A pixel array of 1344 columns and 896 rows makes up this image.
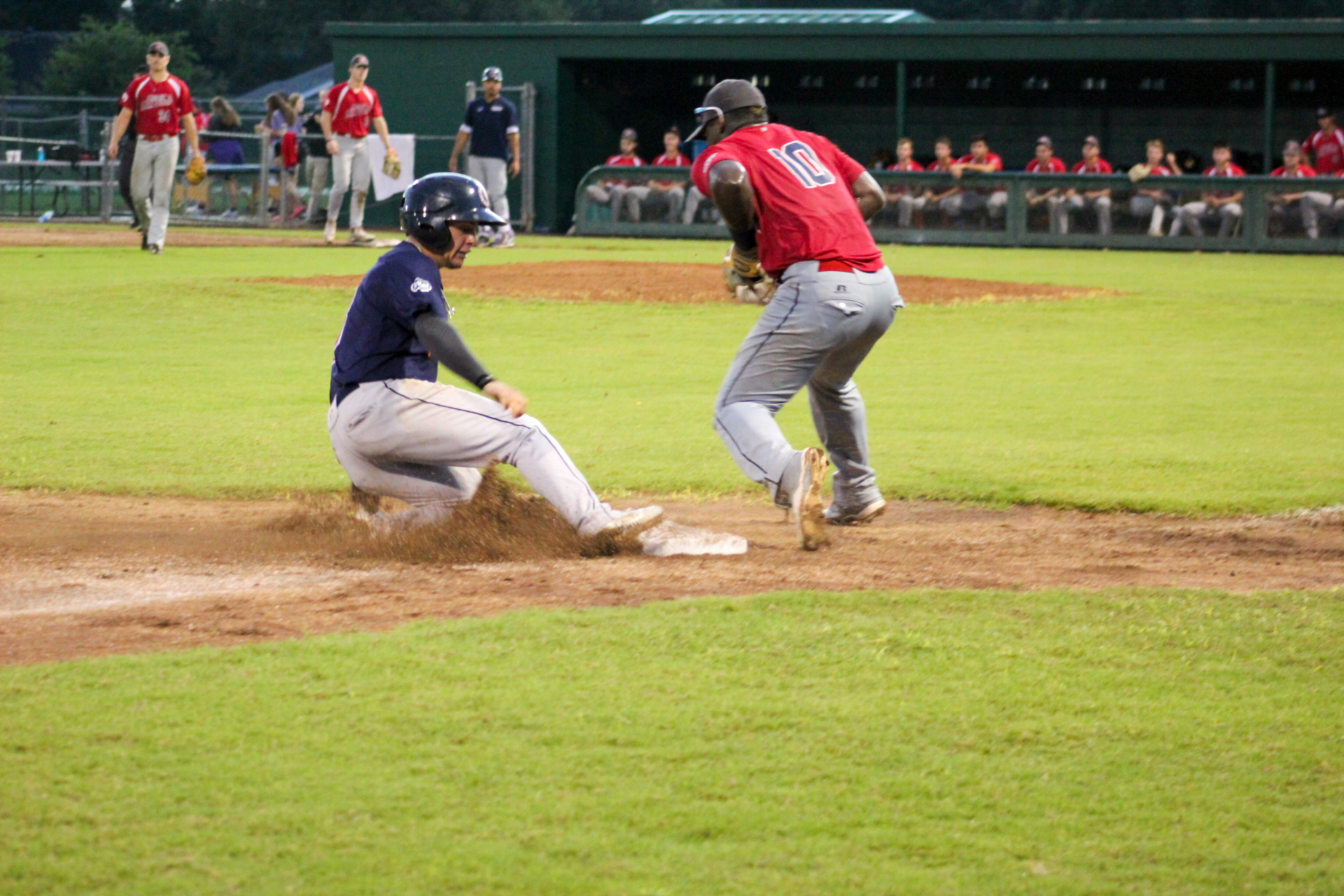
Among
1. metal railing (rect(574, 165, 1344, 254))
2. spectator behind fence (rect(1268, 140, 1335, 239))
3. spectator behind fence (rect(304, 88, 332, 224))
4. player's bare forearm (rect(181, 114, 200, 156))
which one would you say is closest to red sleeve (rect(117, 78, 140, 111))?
player's bare forearm (rect(181, 114, 200, 156))

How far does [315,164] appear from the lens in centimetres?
2417

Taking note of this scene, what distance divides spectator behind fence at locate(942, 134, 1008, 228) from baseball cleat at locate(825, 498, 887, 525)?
56.5 feet

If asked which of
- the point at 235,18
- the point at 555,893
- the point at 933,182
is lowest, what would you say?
the point at 555,893

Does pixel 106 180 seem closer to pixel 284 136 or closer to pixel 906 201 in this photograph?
pixel 284 136

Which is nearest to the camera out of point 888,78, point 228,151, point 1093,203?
point 1093,203

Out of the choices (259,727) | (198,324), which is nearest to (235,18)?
(198,324)

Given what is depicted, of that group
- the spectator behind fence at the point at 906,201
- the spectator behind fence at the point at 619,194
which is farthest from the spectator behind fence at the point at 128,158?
the spectator behind fence at the point at 906,201

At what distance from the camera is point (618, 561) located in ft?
17.1

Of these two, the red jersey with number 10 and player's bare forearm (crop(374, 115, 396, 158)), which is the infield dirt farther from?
player's bare forearm (crop(374, 115, 396, 158))

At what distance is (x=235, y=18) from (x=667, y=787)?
63.4 metres

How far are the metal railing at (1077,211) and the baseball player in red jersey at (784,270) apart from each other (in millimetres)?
16634

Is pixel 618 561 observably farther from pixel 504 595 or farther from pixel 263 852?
pixel 263 852

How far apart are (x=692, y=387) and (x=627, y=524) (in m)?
4.66

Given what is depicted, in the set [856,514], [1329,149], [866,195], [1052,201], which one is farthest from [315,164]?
[856,514]
